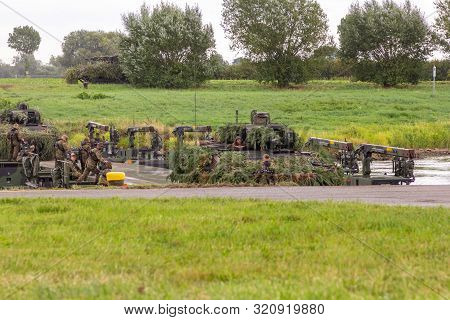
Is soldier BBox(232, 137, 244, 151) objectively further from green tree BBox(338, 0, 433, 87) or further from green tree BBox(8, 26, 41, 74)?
green tree BBox(8, 26, 41, 74)

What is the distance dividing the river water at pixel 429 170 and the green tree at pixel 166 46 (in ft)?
103

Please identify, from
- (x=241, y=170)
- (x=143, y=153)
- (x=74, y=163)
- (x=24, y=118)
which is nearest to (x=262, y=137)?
(x=241, y=170)

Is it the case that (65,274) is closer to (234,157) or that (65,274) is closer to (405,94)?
(234,157)

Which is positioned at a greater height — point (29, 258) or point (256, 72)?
point (256, 72)

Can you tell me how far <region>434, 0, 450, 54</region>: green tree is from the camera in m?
74.8

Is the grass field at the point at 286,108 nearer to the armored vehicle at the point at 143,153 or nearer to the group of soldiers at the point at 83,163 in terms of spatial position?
the armored vehicle at the point at 143,153

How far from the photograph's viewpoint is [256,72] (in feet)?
238

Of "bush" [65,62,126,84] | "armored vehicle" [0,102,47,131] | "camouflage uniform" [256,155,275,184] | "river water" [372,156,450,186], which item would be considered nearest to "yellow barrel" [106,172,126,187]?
"camouflage uniform" [256,155,275,184]

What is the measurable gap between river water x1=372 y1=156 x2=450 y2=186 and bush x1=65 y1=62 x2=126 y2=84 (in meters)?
38.4

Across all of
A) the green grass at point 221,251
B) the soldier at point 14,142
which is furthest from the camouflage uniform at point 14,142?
the green grass at point 221,251

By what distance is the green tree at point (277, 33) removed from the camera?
67.6 metres

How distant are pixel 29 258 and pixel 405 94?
5758 cm

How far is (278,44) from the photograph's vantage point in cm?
7088

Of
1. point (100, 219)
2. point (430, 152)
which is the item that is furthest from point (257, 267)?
point (430, 152)
